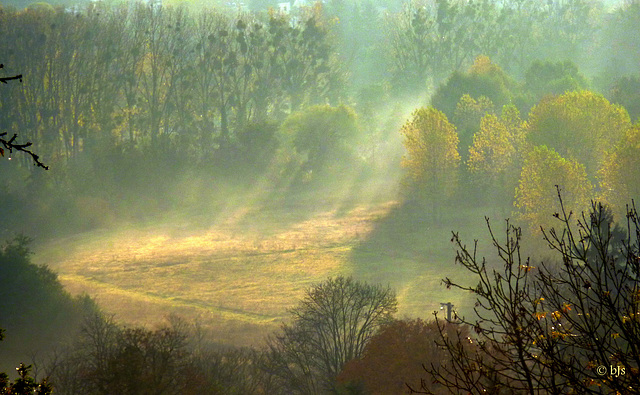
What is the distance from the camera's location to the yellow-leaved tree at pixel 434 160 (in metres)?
76.8

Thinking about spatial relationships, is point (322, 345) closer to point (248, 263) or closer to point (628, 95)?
point (248, 263)

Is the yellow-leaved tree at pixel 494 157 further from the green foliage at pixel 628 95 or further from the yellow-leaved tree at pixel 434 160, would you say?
the green foliage at pixel 628 95

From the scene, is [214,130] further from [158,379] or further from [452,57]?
[158,379]

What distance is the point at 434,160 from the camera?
7706cm

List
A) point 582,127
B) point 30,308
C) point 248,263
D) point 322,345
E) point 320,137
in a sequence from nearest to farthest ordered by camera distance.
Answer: point 322,345
point 30,308
point 248,263
point 582,127
point 320,137

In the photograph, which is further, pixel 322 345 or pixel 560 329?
pixel 322 345

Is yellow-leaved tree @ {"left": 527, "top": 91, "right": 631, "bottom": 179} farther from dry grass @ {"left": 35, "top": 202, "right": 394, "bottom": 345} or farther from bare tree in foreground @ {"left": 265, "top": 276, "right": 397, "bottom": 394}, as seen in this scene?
bare tree in foreground @ {"left": 265, "top": 276, "right": 397, "bottom": 394}

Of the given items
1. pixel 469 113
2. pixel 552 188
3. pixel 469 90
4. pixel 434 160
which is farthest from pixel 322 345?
pixel 469 90

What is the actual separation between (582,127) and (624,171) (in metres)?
10.8

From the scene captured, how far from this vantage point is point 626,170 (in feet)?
210

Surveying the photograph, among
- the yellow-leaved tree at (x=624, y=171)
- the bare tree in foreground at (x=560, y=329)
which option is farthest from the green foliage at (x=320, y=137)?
the bare tree in foreground at (x=560, y=329)

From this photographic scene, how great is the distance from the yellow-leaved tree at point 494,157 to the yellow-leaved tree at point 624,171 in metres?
11.0

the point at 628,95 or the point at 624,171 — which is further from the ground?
the point at 628,95

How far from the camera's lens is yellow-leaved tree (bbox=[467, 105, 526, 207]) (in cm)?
7494
